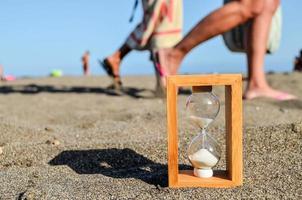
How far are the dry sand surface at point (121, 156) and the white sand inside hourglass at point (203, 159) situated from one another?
0.12 m

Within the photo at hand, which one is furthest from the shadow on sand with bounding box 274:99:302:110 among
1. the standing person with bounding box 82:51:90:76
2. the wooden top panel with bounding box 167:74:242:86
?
the standing person with bounding box 82:51:90:76

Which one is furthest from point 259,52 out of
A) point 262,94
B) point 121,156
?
point 121,156

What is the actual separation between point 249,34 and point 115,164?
2104mm

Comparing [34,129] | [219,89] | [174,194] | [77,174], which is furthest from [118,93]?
[174,194]

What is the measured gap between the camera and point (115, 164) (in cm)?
194

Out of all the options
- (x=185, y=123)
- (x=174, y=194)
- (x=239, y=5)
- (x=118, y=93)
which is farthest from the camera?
(x=118, y=93)

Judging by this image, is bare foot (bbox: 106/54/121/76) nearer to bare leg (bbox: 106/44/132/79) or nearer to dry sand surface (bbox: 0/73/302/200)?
bare leg (bbox: 106/44/132/79)

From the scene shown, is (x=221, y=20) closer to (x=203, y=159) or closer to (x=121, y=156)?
(x=121, y=156)

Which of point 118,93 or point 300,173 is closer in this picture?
point 300,173

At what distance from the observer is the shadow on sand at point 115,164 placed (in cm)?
175

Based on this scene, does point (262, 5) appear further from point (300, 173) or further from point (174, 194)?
point (174, 194)

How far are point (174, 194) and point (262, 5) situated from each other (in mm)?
2381

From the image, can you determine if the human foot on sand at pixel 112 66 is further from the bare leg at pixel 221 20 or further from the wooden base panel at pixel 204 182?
the wooden base panel at pixel 204 182

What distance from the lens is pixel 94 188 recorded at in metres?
1.58
